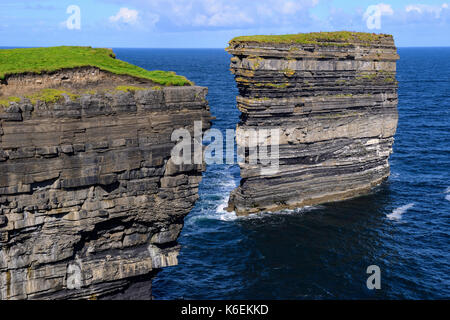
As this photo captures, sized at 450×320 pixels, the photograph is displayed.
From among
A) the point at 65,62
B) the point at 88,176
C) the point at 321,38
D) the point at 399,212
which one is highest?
the point at 321,38

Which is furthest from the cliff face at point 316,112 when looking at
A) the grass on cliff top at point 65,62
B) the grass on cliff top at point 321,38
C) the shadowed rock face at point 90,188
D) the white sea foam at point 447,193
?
the shadowed rock face at point 90,188

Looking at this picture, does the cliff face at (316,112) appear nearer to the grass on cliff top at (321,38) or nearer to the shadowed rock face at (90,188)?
the grass on cliff top at (321,38)

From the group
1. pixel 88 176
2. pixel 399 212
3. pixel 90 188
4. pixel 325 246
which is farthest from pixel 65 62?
pixel 399 212

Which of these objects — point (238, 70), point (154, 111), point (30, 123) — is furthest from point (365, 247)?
point (30, 123)

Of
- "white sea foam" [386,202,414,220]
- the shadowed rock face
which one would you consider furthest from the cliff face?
the shadowed rock face

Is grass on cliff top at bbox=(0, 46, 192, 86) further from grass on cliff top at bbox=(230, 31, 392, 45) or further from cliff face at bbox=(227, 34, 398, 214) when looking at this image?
grass on cliff top at bbox=(230, 31, 392, 45)

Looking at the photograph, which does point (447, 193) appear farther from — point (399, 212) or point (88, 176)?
point (88, 176)
